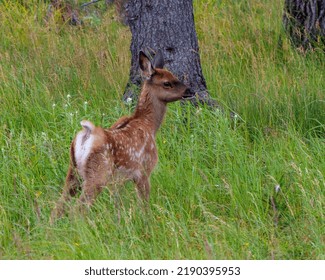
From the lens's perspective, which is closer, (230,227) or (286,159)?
(230,227)

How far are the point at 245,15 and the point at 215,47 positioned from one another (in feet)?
4.19

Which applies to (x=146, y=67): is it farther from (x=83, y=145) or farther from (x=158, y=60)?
(x=83, y=145)

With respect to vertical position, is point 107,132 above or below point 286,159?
above

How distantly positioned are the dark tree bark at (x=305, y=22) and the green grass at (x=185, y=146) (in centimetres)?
19

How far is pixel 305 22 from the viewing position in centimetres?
952

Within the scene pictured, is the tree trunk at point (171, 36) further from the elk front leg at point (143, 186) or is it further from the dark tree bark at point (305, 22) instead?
the elk front leg at point (143, 186)

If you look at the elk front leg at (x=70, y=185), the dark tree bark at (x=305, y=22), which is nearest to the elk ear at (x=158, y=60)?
the elk front leg at (x=70, y=185)

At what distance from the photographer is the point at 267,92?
7.84m

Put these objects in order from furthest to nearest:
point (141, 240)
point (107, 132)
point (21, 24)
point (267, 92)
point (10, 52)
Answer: point (21, 24)
point (10, 52)
point (267, 92)
point (107, 132)
point (141, 240)

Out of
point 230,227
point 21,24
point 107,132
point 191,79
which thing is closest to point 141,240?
point 230,227

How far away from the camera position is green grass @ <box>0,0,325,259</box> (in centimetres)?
526

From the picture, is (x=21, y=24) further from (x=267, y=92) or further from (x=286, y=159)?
(x=286, y=159)

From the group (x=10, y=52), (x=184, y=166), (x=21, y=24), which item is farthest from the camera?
(x=21, y=24)

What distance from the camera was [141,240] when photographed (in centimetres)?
528
